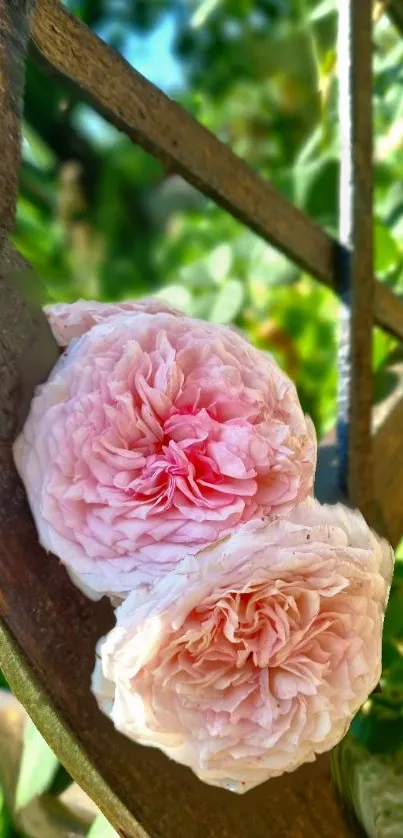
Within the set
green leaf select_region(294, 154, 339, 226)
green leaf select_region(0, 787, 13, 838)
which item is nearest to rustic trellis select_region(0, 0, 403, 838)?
green leaf select_region(0, 787, 13, 838)

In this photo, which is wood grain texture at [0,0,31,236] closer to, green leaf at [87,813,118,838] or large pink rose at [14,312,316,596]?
large pink rose at [14,312,316,596]

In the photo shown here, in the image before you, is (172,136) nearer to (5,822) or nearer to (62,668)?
(62,668)

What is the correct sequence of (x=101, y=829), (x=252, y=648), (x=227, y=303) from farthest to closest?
(x=227, y=303) < (x=101, y=829) < (x=252, y=648)

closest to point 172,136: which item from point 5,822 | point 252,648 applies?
point 252,648

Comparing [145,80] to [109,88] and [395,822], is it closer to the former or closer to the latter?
[109,88]

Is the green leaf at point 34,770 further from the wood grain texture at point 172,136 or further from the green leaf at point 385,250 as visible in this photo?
the green leaf at point 385,250
